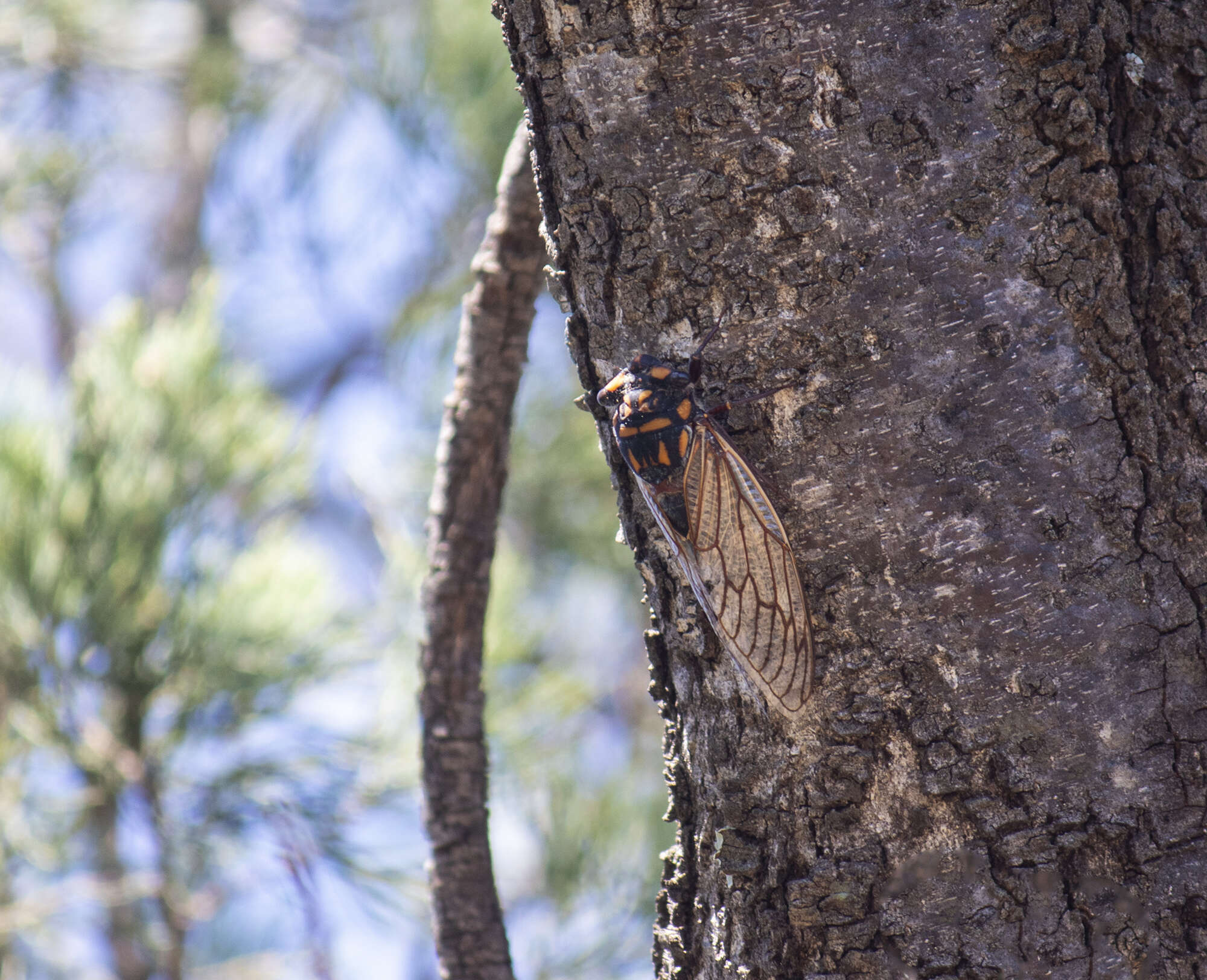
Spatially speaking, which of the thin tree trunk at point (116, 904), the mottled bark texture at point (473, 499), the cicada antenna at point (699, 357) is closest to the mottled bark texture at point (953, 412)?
the cicada antenna at point (699, 357)

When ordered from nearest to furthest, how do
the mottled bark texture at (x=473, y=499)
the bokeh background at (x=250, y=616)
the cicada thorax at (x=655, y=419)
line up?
the cicada thorax at (x=655, y=419) < the mottled bark texture at (x=473, y=499) < the bokeh background at (x=250, y=616)

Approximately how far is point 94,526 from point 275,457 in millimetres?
294

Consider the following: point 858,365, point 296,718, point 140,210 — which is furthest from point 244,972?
point 140,210

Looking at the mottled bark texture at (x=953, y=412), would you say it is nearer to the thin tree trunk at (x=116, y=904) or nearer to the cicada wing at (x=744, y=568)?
the cicada wing at (x=744, y=568)

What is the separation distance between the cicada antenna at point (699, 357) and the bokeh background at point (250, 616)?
43 cm

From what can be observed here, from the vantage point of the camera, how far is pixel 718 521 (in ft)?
2.53

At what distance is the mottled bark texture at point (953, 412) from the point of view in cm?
57

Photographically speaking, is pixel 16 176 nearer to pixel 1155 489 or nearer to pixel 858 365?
pixel 858 365

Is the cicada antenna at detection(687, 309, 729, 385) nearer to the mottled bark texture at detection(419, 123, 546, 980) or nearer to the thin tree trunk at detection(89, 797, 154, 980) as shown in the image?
the mottled bark texture at detection(419, 123, 546, 980)

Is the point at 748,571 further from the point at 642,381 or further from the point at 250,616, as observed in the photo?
the point at 250,616

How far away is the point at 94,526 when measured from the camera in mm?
1411

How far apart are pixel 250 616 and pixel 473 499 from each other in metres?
0.75

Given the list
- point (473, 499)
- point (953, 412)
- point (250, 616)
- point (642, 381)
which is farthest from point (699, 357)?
point (250, 616)

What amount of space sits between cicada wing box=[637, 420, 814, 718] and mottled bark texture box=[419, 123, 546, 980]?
0.65 ft
